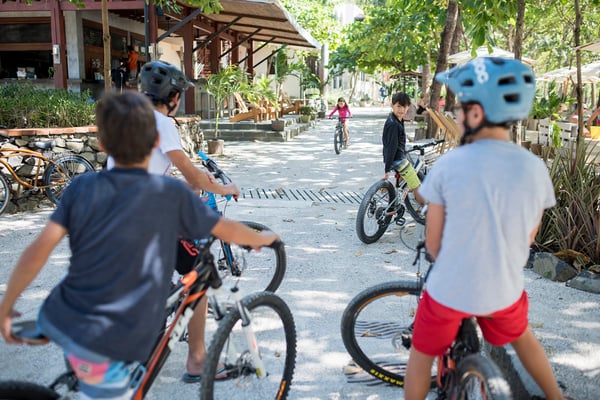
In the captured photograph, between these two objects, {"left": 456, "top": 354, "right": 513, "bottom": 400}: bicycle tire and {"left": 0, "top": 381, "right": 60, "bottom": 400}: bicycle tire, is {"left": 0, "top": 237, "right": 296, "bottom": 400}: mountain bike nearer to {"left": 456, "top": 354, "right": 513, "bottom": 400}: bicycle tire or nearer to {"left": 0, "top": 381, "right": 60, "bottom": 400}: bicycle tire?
{"left": 0, "top": 381, "right": 60, "bottom": 400}: bicycle tire

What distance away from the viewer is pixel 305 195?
28.1ft

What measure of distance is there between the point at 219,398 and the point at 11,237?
4491 mm

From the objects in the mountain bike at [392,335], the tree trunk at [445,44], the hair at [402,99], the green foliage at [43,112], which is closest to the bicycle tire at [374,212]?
the hair at [402,99]

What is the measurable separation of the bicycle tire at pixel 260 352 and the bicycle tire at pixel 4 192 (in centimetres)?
542

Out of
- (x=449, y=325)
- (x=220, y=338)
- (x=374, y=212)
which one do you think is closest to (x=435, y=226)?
(x=449, y=325)

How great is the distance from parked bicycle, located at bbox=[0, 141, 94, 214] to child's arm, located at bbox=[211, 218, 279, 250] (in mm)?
5896

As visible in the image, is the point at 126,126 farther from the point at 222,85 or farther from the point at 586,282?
the point at 222,85

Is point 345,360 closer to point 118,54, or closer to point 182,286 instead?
point 182,286

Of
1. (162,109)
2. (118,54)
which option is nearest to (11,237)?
(162,109)

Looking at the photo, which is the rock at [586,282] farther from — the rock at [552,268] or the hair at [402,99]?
the hair at [402,99]

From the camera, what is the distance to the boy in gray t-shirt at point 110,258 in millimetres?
1864

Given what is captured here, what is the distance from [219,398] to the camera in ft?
8.83

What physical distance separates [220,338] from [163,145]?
114 cm

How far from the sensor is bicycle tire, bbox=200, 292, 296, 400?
2.44 meters
